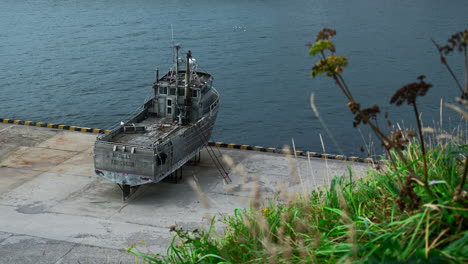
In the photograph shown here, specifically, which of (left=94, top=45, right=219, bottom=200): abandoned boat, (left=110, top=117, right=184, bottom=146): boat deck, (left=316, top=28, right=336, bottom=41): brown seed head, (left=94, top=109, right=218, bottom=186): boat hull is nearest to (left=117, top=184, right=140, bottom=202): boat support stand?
(left=94, top=45, right=219, bottom=200): abandoned boat

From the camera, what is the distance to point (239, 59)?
159 ft

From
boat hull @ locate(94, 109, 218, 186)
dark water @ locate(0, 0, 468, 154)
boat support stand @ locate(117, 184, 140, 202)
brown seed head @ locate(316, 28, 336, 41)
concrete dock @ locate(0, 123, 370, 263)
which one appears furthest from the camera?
dark water @ locate(0, 0, 468, 154)

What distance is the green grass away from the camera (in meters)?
6.66

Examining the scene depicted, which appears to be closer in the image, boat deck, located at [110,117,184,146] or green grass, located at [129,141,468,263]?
green grass, located at [129,141,468,263]

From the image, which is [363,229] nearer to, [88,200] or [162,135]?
[88,200]

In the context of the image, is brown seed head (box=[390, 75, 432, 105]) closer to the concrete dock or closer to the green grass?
the green grass

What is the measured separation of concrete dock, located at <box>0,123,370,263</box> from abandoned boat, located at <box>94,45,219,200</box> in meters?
0.91

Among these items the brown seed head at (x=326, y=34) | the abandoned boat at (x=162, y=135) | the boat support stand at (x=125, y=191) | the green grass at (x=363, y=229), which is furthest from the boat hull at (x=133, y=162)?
the brown seed head at (x=326, y=34)

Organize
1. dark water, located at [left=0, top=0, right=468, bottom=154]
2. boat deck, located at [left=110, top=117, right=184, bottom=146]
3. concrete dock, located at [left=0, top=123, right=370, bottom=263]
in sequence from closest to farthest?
concrete dock, located at [left=0, top=123, right=370, bottom=263], boat deck, located at [left=110, top=117, right=184, bottom=146], dark water, located at [left=0, top=0, right=468, bottom=154]

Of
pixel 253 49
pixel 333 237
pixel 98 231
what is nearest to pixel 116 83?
pixel 253 49

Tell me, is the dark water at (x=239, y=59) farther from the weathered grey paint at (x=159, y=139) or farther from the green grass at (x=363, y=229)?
the green grass at (x=363, y=229)

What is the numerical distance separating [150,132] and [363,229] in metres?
14.9

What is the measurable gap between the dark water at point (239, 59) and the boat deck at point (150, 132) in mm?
9953

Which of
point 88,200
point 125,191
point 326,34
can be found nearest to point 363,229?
point 326,34
